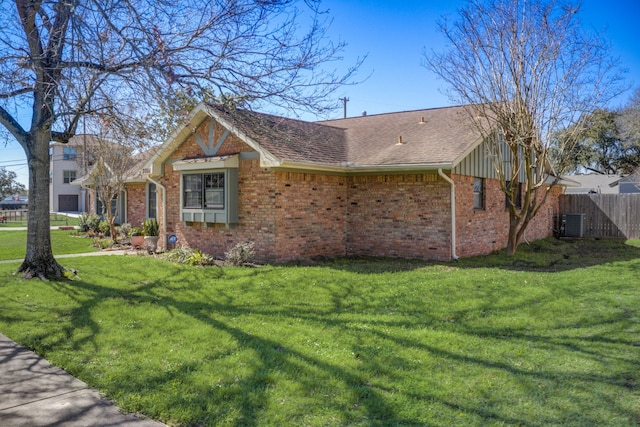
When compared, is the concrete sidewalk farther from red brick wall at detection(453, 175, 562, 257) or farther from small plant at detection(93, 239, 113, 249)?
small plant at detection(93, 239, 113, 249)

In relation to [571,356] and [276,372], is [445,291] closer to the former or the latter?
[571,356]

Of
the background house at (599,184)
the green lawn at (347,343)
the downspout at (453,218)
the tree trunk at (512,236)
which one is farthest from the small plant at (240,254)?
the background house at (599,184)

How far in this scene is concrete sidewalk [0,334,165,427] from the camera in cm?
382

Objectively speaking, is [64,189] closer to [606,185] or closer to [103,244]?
[103,244]

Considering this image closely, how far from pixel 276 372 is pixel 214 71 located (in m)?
5.02

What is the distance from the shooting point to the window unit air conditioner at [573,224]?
824 inches

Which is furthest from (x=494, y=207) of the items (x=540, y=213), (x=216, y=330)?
(x=216, y=330)

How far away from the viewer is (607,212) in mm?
20891

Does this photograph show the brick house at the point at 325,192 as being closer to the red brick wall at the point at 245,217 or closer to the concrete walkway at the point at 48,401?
the red brick wall at the point at 245,217

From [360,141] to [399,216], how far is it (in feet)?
12.5

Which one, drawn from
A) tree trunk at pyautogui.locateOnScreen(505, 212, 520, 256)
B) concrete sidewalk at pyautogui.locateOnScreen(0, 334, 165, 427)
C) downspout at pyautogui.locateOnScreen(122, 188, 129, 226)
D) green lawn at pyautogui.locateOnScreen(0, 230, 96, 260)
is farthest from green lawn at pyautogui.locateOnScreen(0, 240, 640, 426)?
downspout at pyautogui.locateOnScreen(122, 188, 129, 226)

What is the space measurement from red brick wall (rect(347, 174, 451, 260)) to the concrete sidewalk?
950 centimetres

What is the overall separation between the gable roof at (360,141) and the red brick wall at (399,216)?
27.1 inches

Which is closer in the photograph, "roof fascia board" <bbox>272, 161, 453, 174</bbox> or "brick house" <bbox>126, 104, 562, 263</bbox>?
"roof fascia board" <bbox>272, 161, 453, 174</bbox>
